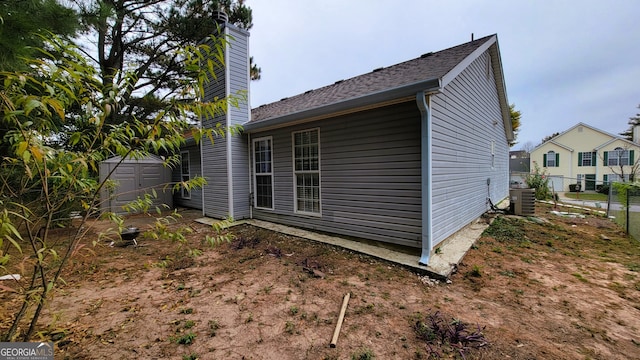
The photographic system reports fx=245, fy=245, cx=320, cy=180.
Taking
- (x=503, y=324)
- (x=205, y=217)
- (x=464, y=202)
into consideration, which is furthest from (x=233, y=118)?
(x=503, y=324)

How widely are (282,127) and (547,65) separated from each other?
19994 millimetres

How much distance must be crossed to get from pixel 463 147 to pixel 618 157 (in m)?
22.7

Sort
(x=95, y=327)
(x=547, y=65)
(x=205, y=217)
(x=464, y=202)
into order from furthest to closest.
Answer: (x=547, y=65) < (x=205, y=217) < (x=464, y=202) < (x=95, y=327)

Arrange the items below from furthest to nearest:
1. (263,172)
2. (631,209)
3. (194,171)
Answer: (194,171)
(263,172)
(631,209)

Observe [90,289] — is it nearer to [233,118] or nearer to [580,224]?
[233,118]

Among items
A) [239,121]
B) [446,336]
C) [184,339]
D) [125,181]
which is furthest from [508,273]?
[125,181]

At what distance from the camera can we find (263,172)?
21.7ft

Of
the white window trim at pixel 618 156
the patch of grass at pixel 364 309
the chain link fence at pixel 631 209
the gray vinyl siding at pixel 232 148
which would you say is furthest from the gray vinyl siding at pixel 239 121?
the white window trim at pixel 618 156

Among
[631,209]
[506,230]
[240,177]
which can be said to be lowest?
[506,230]

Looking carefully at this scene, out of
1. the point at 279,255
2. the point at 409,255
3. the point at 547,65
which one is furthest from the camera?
the point at 547,65

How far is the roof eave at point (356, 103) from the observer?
3.44 meters

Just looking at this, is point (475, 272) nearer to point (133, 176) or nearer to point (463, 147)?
point (463, 147)

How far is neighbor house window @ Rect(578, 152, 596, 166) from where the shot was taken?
1925 centimetres

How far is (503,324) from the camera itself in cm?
247
